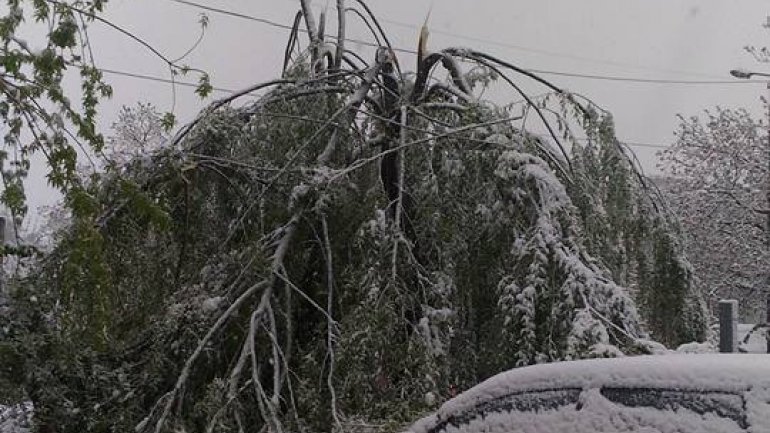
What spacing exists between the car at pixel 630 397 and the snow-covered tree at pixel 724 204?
17.9 m

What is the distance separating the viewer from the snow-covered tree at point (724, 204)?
20.4m

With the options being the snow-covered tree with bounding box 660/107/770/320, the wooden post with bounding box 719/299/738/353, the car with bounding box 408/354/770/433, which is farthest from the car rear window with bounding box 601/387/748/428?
the snow-covered tree with bounding box 660/107/770/320

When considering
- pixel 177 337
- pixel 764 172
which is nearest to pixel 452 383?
pixel 177 337

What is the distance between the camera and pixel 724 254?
21.0m

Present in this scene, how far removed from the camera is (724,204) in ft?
69.8

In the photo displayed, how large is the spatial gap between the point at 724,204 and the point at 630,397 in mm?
19688

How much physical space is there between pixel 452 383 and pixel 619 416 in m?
3.42

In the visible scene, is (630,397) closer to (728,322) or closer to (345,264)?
(345,264)

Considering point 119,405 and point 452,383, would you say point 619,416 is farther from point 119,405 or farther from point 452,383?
point 119,405

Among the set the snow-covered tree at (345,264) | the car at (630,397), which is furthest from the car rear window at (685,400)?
the snow-covered tree at (345,264)

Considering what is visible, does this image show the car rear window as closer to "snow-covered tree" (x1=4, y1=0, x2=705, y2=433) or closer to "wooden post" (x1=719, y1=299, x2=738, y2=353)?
"snow-covered tree" (x1=4, y1=0, x2=705, y2=433)

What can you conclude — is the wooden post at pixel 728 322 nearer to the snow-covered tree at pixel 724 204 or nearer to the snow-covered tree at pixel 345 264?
the snow-covered tree at pixel 345 264

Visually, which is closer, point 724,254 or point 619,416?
point 619,416

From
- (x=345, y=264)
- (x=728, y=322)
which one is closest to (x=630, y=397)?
(x=345, y=264)
